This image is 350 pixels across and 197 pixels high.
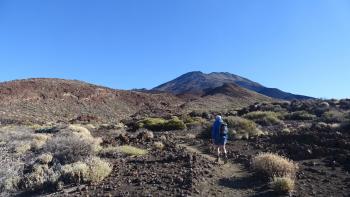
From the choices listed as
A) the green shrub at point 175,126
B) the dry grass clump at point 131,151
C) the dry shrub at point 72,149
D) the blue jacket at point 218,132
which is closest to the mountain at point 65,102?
the green shrub at point 175,126

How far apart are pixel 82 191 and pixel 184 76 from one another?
18784 cm

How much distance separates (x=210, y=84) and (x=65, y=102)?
341 ft

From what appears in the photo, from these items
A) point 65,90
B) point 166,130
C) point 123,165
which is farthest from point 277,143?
point 65,90

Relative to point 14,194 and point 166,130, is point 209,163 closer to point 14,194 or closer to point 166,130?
point 14,194

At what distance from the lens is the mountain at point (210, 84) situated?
150 meters

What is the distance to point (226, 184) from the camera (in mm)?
12164

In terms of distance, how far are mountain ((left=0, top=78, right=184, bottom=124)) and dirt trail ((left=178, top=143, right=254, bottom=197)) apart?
3477 centimetres

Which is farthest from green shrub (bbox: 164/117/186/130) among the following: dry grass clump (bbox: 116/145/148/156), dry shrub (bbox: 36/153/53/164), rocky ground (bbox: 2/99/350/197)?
dry shrub (bbox: 36/153/53/164)

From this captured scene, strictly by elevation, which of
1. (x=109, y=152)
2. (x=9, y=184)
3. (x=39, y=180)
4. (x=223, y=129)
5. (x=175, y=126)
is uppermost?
(x=223, y=129)

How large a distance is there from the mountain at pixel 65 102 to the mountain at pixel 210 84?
67.7m

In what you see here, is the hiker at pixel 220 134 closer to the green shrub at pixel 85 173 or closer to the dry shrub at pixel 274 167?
the dry shrub at pixel 274 167

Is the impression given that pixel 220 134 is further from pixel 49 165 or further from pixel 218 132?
pixel 49 165

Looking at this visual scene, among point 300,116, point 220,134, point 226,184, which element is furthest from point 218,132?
point 300,116

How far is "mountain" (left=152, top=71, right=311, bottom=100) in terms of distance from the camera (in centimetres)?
14950
